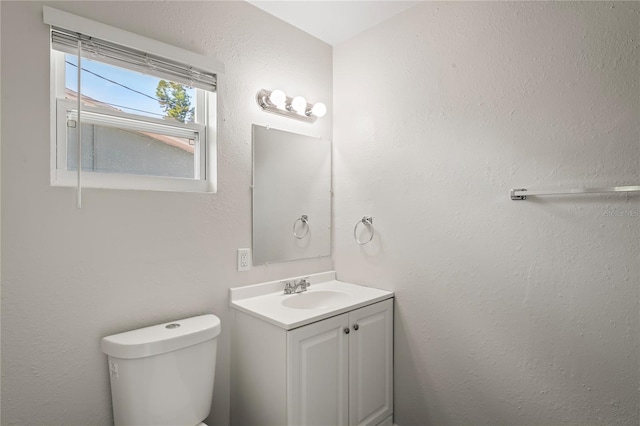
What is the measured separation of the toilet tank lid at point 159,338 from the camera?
4.10 feet

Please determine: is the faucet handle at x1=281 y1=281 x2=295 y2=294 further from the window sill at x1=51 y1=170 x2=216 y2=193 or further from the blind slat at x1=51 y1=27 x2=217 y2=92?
the blind slat at x1=51 y1=27 x2=217 y2=92

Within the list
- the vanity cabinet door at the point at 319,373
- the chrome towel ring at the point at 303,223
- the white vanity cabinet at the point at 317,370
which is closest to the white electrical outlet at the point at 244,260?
the white vanity cabinet at the point at 317,370

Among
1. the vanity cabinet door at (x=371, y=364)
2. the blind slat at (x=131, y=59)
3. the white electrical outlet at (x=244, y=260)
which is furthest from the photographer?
the white electrical outlet at (x=244, y=260)

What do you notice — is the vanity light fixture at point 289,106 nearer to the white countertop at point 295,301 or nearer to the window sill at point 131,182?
the window sill at point 131,182

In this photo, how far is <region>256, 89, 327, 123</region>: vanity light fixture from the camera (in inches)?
73.0

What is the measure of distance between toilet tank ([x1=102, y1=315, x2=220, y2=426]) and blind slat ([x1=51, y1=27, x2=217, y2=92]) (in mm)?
1104

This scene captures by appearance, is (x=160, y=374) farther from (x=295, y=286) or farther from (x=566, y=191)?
(x=566, y=191)

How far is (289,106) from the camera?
196 cm

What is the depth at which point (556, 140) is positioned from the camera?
1.38m

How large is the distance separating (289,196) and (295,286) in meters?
0.52

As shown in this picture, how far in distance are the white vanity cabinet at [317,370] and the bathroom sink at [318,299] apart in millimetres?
244

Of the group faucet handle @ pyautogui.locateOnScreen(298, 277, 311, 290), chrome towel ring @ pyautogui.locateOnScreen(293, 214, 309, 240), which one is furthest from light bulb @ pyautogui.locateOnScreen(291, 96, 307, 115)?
faucet handle @ pyautogui.locateOnScreen(298, 277, 311, 290)

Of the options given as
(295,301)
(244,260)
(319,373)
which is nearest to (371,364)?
(319,373)

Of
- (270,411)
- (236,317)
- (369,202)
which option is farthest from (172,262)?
(369,202)
